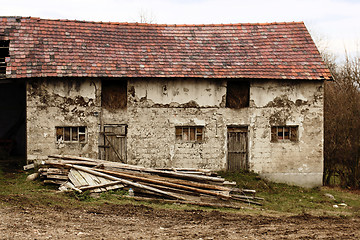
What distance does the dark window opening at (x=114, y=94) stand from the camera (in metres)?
17.9

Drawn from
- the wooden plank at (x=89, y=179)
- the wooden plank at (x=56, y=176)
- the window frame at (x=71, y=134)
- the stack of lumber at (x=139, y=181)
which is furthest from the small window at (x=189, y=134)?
the wooden plank at (x=56, y=176)

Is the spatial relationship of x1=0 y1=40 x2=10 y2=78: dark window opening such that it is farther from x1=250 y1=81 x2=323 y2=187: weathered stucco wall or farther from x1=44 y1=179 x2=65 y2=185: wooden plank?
x1=250 y1=81 x2=323 y2=187: weathered stucco wall

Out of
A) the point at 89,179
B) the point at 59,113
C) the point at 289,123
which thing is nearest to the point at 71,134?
the point at 59,113

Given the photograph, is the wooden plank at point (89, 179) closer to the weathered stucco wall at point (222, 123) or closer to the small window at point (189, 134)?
the weathered stucco wall at point (222, 123)

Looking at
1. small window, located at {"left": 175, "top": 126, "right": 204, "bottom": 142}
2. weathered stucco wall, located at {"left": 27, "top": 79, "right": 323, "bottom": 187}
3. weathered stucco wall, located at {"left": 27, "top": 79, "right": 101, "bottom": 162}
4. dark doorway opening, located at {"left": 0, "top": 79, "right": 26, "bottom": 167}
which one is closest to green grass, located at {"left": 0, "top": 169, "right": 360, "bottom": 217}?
weathered stucco wall, located at {"left": 27, "top": 79, "right": 323, "bottom": 187}

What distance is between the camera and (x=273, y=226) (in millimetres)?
11336

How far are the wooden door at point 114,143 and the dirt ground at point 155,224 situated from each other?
522cm

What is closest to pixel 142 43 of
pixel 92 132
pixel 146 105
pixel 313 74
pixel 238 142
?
pixel 146 105

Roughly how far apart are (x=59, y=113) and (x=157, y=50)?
188 inches

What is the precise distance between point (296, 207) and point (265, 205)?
1.09 metres

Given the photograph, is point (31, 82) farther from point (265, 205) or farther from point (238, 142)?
point (265, 205)

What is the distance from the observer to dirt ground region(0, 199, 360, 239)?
9.77 m

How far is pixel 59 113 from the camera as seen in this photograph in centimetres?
1750

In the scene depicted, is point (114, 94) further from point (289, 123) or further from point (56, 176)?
point (289, 123)
